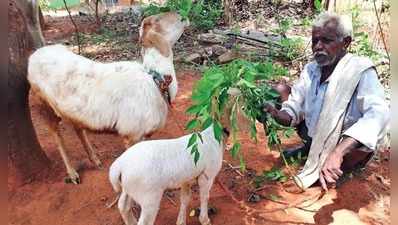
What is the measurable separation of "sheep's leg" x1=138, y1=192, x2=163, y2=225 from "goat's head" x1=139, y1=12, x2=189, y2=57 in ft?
5.13

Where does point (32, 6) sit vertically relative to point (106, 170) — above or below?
above

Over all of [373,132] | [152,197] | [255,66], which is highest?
[255,66]

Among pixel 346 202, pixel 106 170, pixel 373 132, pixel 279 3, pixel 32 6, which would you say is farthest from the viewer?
pixel 279 3

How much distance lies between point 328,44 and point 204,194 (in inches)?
65.9

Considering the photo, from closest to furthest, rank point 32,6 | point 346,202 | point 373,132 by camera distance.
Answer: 1. point 373,132
2. point 346,202
3. point 32,6

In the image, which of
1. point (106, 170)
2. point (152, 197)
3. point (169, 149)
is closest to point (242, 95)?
point (169, 149)

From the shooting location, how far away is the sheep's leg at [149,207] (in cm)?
280

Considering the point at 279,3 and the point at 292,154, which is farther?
the point at 279,3

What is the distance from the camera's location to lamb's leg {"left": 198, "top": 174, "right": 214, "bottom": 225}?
312 cm

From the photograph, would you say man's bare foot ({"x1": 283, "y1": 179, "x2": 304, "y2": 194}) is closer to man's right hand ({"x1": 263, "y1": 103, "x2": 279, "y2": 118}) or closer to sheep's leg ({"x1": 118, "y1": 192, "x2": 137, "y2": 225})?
man's right hand ({"x1": 263, "y1": 103, "x2": 279, "y2": 118})

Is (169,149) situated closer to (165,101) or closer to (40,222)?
(165,101)

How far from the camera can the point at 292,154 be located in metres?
4.26

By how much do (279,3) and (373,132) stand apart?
7.73 m

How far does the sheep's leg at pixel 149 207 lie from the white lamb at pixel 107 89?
1.05 meters
